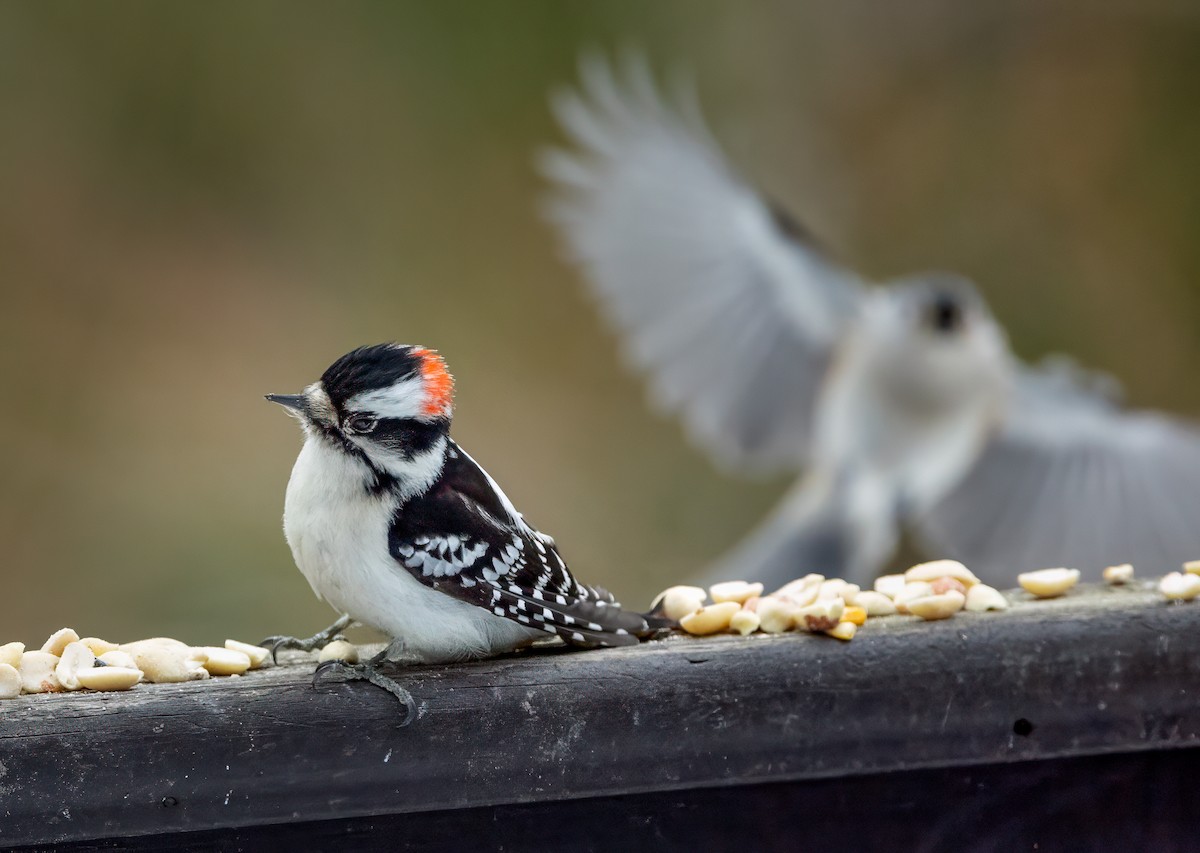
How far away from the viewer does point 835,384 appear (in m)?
5.16

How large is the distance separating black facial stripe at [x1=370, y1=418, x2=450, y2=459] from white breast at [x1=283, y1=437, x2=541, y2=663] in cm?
5

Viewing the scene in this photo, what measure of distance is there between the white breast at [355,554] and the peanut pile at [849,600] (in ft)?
1.27

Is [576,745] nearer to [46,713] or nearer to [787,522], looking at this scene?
[46,713]

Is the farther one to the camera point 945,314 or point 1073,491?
point 1073,491

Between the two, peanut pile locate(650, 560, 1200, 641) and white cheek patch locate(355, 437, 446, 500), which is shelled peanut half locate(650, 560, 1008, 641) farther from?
white cheek patch locate(355, 437, 446, 500)

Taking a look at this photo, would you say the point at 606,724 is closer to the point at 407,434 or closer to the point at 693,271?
the point at 407,434

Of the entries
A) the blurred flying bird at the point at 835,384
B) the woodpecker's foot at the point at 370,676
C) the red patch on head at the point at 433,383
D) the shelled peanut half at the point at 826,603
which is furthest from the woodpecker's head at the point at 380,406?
the blurred flying bird at the point at 835,384

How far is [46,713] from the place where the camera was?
1.68m

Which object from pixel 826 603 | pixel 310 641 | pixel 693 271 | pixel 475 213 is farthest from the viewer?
pixel 475 213

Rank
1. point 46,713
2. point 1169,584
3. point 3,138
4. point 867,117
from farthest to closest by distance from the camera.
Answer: point 867,117, point 3,138, point 1169,584, point 46,713

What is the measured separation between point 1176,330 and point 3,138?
18.6ft

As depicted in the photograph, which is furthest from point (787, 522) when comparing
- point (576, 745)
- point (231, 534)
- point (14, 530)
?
point (576, 745)

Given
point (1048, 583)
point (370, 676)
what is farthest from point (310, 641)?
point (1048, 583)

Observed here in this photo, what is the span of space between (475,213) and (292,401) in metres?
5.29
